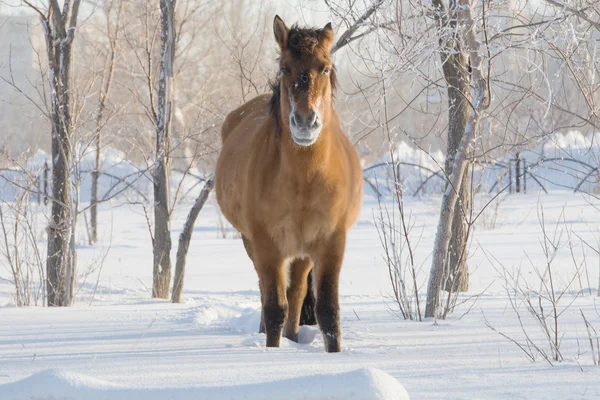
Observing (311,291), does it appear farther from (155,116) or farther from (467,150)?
(155,116)

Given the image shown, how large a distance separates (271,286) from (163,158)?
4.97 metres

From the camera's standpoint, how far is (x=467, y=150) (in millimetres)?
5355

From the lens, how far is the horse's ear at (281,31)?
435 cm

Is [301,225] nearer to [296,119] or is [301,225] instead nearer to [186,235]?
[296,119]

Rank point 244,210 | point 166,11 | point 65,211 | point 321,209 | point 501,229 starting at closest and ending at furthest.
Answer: point 321,209 < point 244,210 < point 65,211 < point 166,11 < point 501,229

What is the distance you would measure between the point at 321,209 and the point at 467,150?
1489 millimetres

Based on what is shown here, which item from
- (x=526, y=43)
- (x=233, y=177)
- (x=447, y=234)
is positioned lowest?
(x=447, y=234)

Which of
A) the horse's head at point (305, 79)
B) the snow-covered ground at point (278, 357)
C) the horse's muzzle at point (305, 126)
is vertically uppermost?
the horse's head at point (305, 79)

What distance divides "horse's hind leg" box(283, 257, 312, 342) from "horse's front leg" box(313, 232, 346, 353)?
590mm

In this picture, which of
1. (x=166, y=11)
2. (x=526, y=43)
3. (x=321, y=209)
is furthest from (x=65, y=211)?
(x=526, y=43)

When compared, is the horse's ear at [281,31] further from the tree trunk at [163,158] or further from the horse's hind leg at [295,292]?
the tree trunk at [163,158]

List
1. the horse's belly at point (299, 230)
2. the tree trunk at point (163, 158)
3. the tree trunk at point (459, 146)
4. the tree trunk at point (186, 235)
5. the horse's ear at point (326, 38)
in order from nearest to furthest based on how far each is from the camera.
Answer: the horse's ear at point (326, 38) < the horse's belly at point (299, 230) < the tree trunk at point (459, 146) < the tree trunk at point (163, 158) < the tree trunk at point (186, 235)

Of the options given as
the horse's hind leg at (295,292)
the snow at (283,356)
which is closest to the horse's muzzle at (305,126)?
the snow at (283,356)

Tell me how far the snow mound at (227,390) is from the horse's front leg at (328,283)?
178 centimetres
